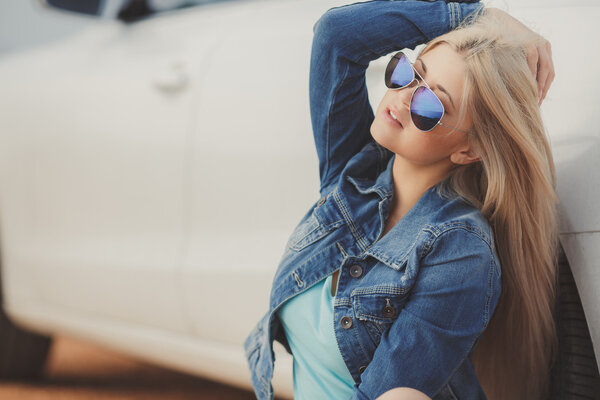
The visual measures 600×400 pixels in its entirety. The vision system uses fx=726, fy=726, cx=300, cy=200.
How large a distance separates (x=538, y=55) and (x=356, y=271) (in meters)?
0.51

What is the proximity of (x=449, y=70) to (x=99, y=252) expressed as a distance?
1.50 meters

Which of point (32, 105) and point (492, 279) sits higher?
point (492, 279)

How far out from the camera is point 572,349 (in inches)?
53.4

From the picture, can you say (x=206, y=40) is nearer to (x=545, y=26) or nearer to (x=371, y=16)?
(x=371, y=16)

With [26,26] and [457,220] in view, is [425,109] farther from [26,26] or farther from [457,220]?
[26,26]

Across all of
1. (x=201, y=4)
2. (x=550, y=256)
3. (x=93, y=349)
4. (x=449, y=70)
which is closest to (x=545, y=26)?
(x=449, y=70)

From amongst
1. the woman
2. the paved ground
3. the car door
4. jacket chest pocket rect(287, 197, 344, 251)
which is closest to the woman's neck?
the woman

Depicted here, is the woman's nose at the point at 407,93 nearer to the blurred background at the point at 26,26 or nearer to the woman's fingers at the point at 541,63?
the woman's fingers at the point at 541,63

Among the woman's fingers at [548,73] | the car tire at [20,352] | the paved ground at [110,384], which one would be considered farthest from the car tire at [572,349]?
the car tire at [20,352]

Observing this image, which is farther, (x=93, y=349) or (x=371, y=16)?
(x=93, y=349)

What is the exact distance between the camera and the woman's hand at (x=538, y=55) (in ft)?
4.21

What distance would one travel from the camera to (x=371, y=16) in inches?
56.1

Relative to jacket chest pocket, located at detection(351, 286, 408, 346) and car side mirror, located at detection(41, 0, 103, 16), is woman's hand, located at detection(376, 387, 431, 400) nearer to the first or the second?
jacket chest pocket, located at detection(351, 286, 408, 346)

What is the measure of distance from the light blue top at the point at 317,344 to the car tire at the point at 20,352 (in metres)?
1.80
